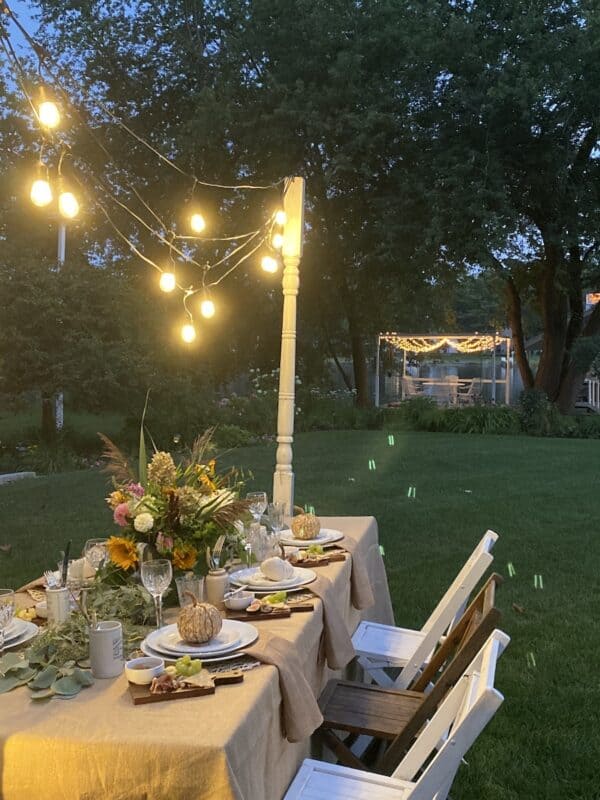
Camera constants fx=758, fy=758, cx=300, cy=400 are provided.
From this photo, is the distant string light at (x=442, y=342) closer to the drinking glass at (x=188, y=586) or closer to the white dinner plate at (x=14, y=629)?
the drinking glass at (x=188, y=586)

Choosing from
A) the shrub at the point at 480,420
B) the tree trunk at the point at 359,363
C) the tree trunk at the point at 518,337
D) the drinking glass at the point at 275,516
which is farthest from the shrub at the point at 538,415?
the drinking glass at the point at 275,516

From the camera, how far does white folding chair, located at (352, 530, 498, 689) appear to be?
335 centimetres

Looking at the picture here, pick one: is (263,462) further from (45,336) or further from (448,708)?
(448,708)

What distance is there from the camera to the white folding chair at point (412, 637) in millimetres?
3348

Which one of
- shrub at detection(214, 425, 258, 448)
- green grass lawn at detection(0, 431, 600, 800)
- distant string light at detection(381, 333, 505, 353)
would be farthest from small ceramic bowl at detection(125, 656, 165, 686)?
distant string light at detection(381, 333, 505, 353)

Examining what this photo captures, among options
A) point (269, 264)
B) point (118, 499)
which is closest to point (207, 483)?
point (118, 499)

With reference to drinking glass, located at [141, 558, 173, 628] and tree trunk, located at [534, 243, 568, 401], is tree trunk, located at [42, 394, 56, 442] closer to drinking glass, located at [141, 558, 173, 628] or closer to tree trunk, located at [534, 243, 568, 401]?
tree trunk, located at [534, 243, 568, 401]

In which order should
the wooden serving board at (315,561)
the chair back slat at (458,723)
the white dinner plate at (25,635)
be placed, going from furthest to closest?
the wooden serving board at (315,561) < the white dinner plate at (25,635) < the chair back slat at (458,723)

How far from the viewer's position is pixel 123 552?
2684 millimetres

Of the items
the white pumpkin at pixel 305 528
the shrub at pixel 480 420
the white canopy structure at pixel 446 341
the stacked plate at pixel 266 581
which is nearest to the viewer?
the stacked plate at pixel 266 581

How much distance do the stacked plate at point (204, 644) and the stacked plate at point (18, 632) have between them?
0.38 metres

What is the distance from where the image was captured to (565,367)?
772 inches

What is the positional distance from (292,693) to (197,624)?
1.12 ft

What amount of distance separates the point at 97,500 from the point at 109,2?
14.4m
